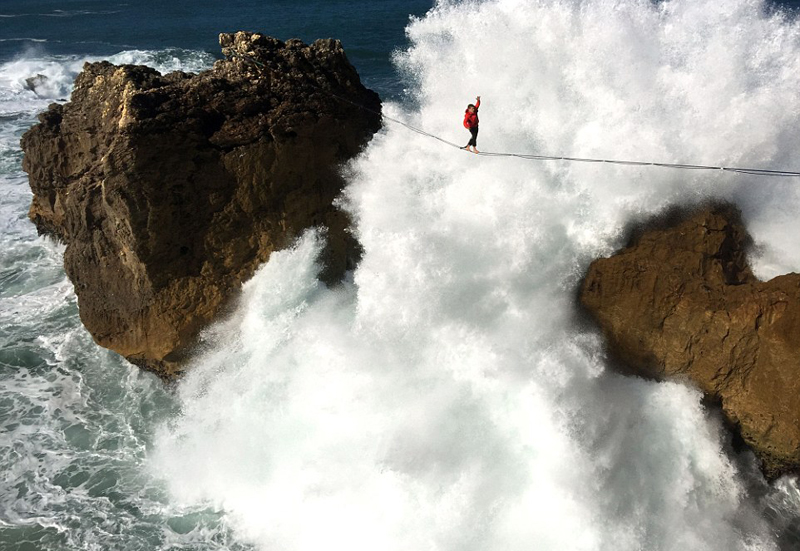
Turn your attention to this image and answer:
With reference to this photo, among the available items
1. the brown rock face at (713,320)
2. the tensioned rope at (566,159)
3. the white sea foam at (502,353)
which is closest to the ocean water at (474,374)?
the white sea foam at (502,353)

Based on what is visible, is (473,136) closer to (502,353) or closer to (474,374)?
(502,353)

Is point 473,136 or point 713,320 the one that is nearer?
point 713,320

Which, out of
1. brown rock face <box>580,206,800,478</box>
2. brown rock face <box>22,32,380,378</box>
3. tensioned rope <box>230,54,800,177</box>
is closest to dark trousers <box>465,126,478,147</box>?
tensioned rope <box>230,54,800,177</box>

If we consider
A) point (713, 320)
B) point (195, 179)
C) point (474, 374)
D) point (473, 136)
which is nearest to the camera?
point (713, 320)

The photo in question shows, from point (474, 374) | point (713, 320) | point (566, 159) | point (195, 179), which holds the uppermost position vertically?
point (566, 159)

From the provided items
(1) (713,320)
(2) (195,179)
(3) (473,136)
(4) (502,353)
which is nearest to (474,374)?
(4) (502,353)

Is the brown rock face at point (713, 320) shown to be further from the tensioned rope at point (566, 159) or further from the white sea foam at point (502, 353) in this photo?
the tensioned rope at point (566, 159)
